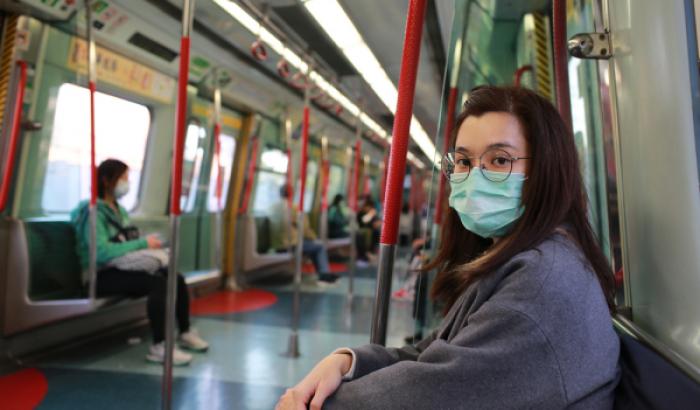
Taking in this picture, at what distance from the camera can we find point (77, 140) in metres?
4.13

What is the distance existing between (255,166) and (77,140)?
3.43 metres

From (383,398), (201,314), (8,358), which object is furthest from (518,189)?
(201,314)

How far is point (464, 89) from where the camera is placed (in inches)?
112

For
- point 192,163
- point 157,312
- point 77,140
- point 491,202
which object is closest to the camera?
point 491,202

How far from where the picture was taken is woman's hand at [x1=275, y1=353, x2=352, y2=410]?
885mm

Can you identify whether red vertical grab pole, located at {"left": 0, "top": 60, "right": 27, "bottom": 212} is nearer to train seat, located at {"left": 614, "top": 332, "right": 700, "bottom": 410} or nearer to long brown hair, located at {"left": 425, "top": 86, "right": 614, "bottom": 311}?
long brown hair, located at {"left": 425, "top": 86, "right": 614, "bottom": 311}

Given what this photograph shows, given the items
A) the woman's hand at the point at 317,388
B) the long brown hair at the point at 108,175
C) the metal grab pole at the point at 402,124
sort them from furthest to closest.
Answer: the long brown hair at the point at 108,175 → the metal grab pole at the point at 402,124 → the woman's hand at the point at 317,388

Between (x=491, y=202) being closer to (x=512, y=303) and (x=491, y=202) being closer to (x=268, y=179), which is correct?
(x=512, y=303)

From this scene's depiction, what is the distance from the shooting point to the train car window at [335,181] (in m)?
12.7

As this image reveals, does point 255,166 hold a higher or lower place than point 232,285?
higher

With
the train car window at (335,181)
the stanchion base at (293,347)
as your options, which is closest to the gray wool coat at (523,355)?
the stanchion base at (293,347)

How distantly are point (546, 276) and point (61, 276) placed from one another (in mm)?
4061

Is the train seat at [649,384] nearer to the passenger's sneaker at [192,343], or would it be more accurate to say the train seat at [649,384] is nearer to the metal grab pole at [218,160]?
the passenger's sneaker at [192,343]

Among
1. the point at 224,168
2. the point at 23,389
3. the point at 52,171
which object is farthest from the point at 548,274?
the point at 224,168
